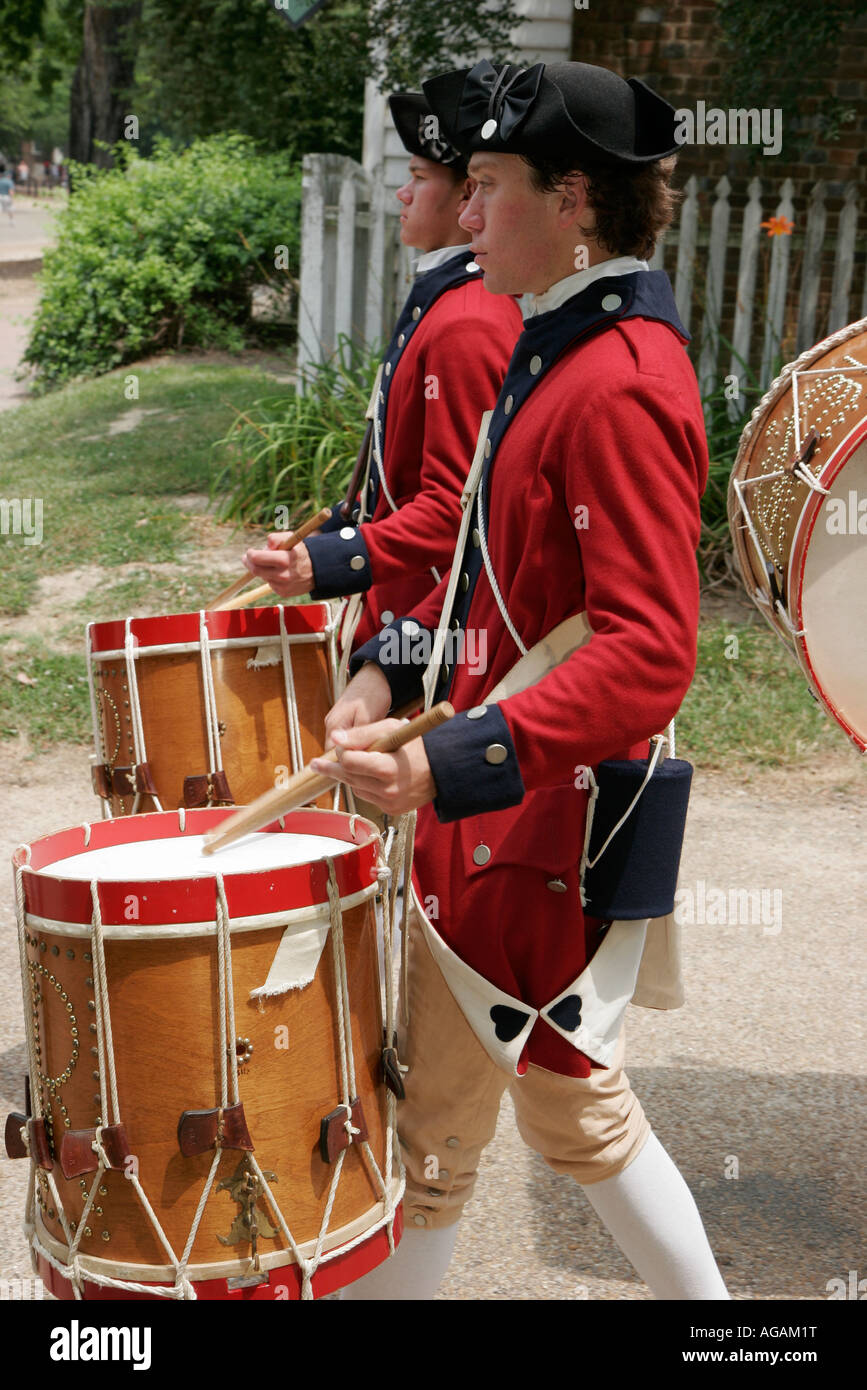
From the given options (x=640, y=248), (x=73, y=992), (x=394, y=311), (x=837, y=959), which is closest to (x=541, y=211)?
(x=640, y=248)

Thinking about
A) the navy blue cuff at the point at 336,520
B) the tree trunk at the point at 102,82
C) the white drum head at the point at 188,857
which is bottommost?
the white drum head at the point at 188,857

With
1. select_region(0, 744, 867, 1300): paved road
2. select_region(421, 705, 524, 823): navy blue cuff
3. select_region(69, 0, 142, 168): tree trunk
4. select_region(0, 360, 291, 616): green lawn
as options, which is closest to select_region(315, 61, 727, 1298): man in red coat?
select_region(421, 705, 524, 823): navy blue cuff

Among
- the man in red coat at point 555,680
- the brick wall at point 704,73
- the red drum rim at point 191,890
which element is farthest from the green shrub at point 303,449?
the red drum rim at point 191,890

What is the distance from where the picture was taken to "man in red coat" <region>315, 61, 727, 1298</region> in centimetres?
191

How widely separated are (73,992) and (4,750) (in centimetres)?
443

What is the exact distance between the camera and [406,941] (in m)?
2.27

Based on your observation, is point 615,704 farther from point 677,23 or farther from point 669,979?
point 677,23

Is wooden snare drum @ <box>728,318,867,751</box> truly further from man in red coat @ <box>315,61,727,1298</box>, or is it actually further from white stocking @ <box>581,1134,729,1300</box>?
white stocking @ <box>581,1134,729,1300</box>

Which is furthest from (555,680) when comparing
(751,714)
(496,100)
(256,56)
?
(256,56)

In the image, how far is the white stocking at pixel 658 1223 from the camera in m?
2.26

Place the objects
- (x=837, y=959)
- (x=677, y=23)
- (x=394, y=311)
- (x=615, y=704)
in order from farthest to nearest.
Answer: (x=677, y=23)
(x=394, y=311)
(x=837, y=959)
(x=615, y=704)

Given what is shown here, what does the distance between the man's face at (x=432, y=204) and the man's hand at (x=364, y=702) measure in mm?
1231

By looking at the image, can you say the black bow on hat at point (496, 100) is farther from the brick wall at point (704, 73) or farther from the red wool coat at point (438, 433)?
the brick wall at point (704, 73)

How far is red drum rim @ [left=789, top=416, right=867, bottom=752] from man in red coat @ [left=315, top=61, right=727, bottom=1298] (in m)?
0.53
